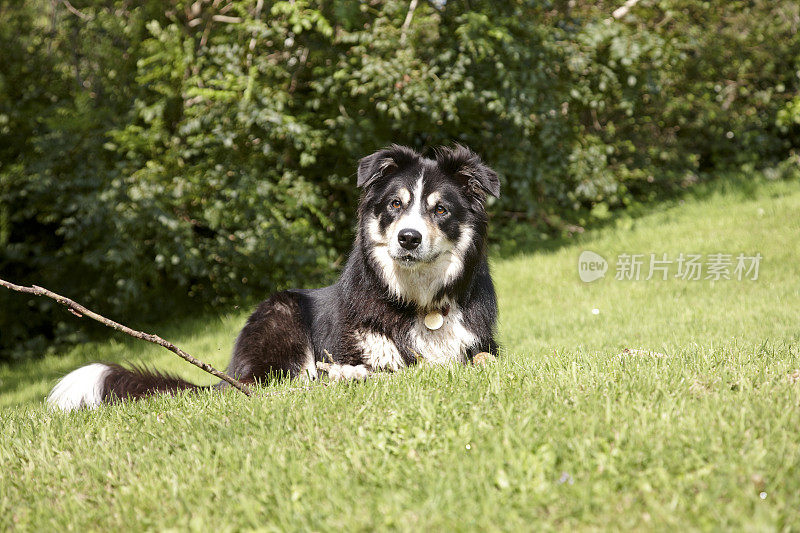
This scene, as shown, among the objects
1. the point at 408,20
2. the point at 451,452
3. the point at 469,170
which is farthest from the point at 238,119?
the point at 451,452

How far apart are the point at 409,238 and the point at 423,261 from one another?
0.23m

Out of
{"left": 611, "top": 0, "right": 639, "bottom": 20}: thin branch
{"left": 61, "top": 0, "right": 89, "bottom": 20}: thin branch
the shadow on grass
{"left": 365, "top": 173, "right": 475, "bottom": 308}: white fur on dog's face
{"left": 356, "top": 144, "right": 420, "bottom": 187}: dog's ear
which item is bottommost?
the shadow on grass

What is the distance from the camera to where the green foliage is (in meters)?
9.59

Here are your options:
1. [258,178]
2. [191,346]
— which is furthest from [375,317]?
[258,178]

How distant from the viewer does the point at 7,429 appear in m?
4.20

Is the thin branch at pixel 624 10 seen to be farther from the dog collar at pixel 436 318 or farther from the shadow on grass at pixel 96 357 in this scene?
the dog collar at pixel 436 318

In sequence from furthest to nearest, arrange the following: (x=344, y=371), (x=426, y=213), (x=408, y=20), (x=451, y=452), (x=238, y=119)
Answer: (x=408, y=20) → (x=238, y=119) → (x=426, y=213) → (x=344, y=371) → (x=451, y=452)

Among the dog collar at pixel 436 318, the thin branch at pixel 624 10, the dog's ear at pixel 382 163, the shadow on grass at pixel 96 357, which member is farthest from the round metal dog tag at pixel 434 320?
the thin branch at pixel 624 10

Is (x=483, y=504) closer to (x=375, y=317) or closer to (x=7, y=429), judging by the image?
(x=375, y=317)

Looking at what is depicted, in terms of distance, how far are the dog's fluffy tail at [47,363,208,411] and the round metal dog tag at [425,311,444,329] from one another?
175 centimetres

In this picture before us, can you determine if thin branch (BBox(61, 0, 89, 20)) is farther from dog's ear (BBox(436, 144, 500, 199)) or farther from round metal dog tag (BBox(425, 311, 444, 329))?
round metal dog tag (BBox(425, 311, 444, 329))

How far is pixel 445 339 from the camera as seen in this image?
16.2 feet

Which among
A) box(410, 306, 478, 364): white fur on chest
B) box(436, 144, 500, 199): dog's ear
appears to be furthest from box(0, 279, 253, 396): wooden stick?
box(436, 144, 500, 199): dog's ear

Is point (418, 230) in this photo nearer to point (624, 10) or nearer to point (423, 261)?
point (423, 261)
